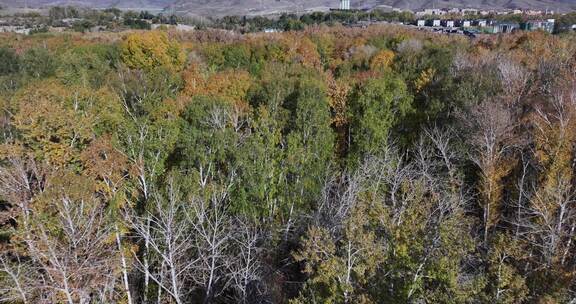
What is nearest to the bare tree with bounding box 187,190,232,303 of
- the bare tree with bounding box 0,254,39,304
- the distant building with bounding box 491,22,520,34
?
the bare tree with bounding box 0,254,39,304

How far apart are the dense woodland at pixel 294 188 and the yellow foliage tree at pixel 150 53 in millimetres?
9628

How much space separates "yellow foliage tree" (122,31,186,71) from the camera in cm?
4659

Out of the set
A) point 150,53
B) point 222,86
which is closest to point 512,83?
point 222,86

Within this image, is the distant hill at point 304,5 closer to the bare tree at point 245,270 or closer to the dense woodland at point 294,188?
the dense woodland at point 294,188

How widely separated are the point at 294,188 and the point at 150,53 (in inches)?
1245

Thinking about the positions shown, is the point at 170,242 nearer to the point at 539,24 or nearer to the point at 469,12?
the point at 539,24

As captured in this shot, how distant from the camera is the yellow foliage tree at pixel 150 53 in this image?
4659cm

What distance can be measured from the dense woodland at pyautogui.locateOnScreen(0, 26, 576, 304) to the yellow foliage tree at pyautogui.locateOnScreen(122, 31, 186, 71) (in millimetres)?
9628

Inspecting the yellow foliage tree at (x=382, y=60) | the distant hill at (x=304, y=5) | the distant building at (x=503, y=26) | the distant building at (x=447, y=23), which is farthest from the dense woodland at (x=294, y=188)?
the distant hill at (x=304, y=5)

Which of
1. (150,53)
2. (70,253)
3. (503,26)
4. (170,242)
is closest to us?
(70,253)

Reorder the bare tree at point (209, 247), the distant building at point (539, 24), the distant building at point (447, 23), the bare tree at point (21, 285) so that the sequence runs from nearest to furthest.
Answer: the bare tree at point (21, 285), the bare tree at point (209, 247), the distant building at point (539, 24), the distant building at point (447, 23)

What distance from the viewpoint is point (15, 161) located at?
15.5 m

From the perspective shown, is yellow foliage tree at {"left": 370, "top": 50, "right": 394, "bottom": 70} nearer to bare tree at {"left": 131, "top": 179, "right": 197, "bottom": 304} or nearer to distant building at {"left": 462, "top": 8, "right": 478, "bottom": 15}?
bare tree at {"left": 131, "top": 179, "right": 197, "bottom": 304}

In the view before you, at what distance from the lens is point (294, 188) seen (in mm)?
22000
